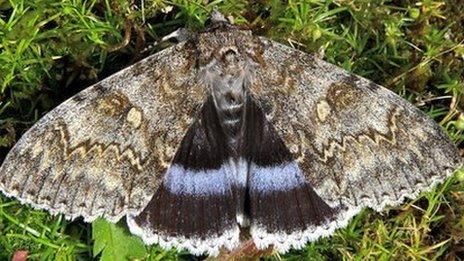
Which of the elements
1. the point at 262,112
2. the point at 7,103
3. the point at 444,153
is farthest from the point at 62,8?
the point at 444,153

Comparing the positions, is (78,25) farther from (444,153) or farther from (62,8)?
(444,153)

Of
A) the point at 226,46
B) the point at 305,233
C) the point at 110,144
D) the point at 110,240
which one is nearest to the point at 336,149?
the point at 305,233

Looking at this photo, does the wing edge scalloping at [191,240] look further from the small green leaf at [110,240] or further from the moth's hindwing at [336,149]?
the small green leaf at [110,240]

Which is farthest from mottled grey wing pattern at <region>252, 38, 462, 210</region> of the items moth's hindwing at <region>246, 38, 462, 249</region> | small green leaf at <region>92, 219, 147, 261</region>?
small green leaf at <region>92, 219, 147, 261</region>

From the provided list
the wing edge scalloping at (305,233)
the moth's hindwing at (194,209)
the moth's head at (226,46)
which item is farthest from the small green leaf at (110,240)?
the moth's head at (226,46)

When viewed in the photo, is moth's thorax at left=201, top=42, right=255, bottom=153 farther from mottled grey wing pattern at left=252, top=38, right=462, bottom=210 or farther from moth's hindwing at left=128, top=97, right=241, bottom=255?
moth's hindwing at left=128, top=97, right=241, bottom=255
